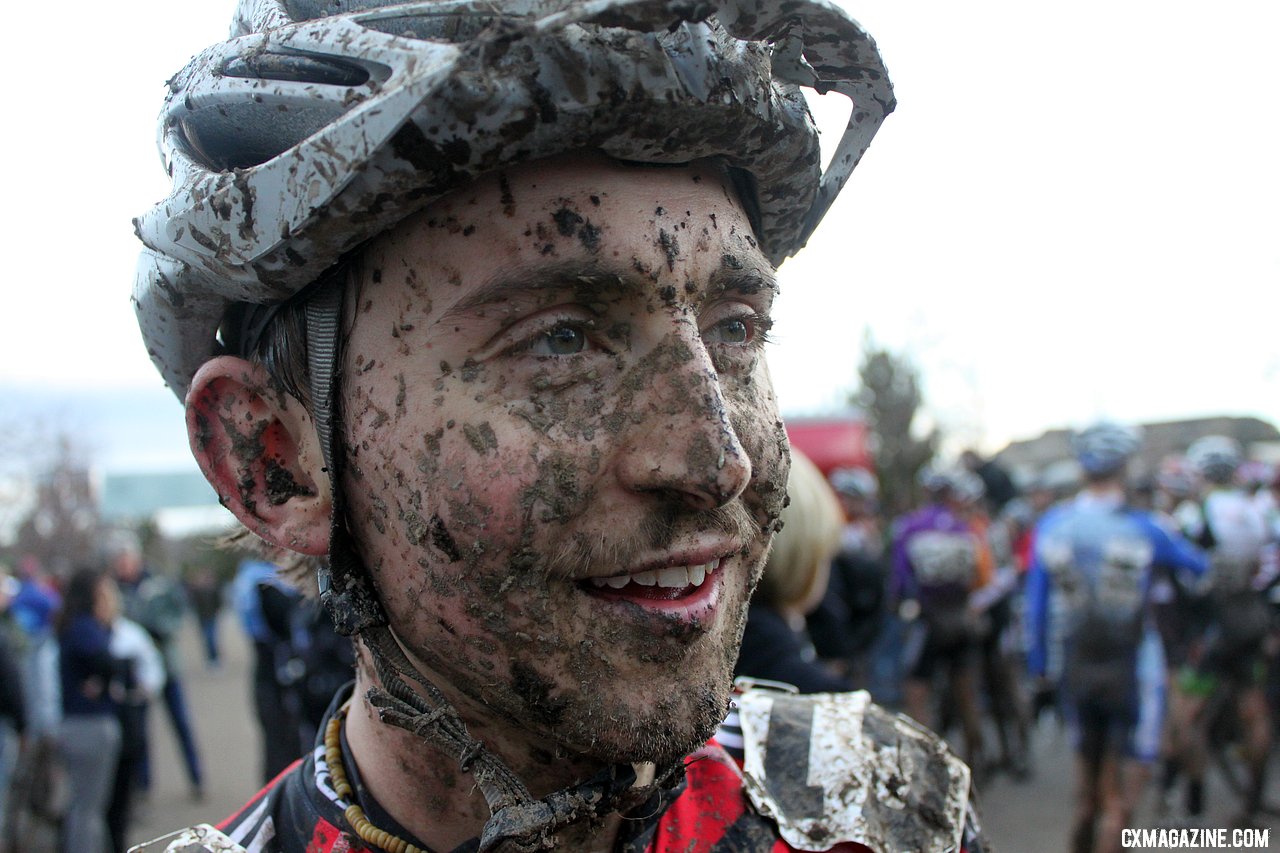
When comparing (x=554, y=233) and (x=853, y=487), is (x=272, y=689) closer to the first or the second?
(x=853, y=487)

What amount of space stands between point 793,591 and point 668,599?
8.30 feet

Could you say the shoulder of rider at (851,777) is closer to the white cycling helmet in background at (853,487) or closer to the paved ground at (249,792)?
the paved ground at (249,792)

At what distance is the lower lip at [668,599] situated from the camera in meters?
1.55

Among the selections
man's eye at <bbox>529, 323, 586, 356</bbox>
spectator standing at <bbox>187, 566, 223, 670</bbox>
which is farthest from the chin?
spectator standing at <bbox>187, 566, 223, 670</bbox>

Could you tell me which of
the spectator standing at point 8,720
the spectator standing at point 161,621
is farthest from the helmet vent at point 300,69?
the spectator standing at point 161,621

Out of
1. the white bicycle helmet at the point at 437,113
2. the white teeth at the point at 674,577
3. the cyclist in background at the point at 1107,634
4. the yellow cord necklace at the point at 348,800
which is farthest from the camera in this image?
the cyclist in background at the point at 1107,634

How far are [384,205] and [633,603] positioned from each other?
71 centimetres

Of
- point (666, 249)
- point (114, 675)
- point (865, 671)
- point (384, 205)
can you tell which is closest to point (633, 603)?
point (666, 249)

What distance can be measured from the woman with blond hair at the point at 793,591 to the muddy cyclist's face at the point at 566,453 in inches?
65.8

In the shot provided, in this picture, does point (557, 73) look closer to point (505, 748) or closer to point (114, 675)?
point (505, 748)

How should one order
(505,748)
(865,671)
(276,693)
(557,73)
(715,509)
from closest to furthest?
(557,73) < (715,509) < (505,748) < (276,693) < (865,671)

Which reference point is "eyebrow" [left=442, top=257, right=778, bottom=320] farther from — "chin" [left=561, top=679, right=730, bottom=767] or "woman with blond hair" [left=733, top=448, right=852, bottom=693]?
"woman with blond hair" [left=733, top=448, right=852, bottom=693]

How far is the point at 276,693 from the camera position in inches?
294

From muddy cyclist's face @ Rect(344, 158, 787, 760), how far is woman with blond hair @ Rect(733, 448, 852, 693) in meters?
1.67
